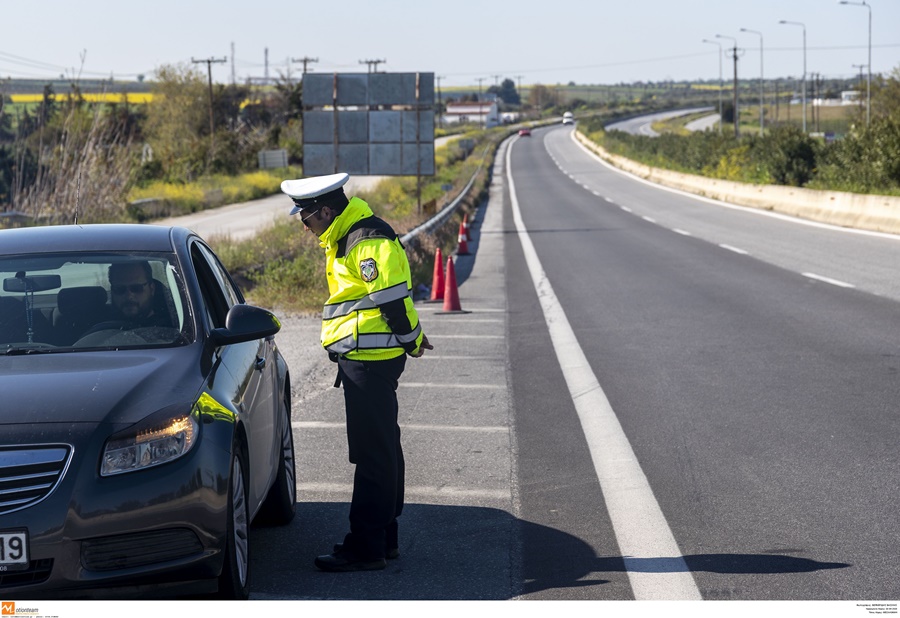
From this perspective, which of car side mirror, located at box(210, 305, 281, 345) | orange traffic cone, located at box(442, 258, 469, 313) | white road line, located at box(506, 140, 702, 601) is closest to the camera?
white road line, located at box(506, 140, 702, 601)

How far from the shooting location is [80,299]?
219 inches

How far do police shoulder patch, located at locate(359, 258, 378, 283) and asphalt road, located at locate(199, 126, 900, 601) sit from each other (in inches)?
51.0

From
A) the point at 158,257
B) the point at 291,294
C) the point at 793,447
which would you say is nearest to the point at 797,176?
the point at 291,294

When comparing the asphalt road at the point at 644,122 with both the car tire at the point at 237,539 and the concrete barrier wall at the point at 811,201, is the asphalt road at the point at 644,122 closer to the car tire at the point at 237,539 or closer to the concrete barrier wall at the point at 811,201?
the concrete barrier wall at the point at 811,201

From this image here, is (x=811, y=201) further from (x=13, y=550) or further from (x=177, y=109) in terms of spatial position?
(x=177, y=109)

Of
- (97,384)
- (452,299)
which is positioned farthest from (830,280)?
(97,384)

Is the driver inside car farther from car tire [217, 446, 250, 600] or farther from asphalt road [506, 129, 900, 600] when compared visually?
asphalt road [506, 129, 900, 600]

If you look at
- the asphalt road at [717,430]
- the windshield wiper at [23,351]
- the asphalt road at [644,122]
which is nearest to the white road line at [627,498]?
the asphalt road at [717,430]

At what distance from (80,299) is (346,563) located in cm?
172

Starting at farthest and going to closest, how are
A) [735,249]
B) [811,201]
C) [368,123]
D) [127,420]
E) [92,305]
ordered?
[368,123]
[811,201]
[735,249]
[92,305]
[127,420]

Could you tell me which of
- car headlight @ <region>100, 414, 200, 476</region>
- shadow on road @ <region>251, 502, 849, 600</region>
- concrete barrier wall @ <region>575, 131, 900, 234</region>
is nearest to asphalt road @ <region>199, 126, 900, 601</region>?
shadow on road @ <region>251, 502, 849, 600</region>

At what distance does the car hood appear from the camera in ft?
14.0

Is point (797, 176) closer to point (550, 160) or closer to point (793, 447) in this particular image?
point (793, 447)
